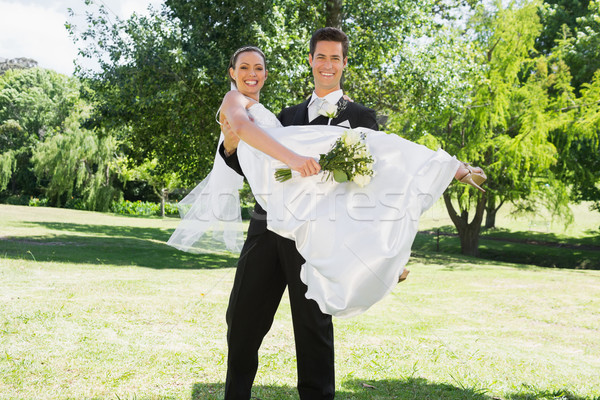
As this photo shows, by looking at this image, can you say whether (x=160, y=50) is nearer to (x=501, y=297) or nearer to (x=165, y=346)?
(x=165, y=346)

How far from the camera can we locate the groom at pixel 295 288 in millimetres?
2775

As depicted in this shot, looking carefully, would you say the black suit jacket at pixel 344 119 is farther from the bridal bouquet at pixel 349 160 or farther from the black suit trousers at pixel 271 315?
the bridal bouquet at pixel 349 160

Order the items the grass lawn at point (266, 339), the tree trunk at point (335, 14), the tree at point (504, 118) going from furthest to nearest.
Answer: the tree at point (504, 118), the tree trunk at point (335, 14), the grass lawn at point (266, 339)

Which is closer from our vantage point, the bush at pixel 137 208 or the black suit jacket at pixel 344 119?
the black suit jacket at pixel 344 119

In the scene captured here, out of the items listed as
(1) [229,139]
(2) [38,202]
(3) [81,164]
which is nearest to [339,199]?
(1) [229,139]

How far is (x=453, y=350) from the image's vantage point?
596cm

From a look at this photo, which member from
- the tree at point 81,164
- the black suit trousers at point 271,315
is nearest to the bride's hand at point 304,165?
the black suit trousers at point 271,315

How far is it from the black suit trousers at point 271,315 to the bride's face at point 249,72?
79 cm

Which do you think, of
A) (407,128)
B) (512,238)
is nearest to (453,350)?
(407,128)

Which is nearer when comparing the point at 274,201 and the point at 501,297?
the point at 274,201

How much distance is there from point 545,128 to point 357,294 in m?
18.2

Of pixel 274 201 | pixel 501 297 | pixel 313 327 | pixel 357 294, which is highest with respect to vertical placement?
pixel 274 201

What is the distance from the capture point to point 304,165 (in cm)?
245

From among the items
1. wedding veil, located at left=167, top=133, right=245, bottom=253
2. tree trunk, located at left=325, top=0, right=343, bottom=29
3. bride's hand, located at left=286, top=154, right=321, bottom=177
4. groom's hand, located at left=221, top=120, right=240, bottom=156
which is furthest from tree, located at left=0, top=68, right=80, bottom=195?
bride's hand, located at left=286, top=154, right=321, bottom=177
